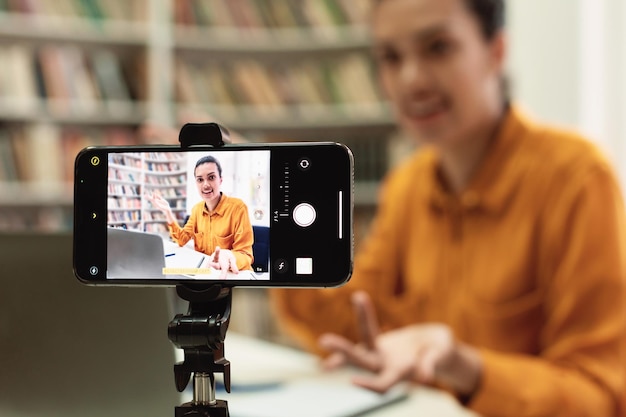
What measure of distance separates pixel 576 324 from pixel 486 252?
0.80 ft

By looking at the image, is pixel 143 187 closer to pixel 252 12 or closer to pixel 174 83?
pixel 174 83

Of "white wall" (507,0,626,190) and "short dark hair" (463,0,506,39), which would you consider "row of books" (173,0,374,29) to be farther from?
"short dark hair" (463,0,506,39)

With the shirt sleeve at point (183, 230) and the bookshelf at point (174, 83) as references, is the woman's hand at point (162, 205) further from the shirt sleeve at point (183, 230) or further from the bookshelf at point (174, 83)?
the bookshelf at point (174, 83)

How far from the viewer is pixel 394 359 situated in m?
0.85

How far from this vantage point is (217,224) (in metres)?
0.49

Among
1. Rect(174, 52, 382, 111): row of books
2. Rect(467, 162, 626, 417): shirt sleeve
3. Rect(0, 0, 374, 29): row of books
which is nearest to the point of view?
Rect(467, 162, 626, 417): shirt sleeve

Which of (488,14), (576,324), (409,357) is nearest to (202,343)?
(409,357)

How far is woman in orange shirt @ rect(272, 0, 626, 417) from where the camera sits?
3.22ft

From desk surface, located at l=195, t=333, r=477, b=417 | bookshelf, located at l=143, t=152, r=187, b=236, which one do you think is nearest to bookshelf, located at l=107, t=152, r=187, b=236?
bookshelf, located at l=143, t=152, r=187, b=236

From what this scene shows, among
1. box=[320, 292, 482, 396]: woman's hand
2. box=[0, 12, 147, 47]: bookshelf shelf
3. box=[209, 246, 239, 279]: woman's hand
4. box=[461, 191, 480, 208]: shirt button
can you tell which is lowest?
A: box=[320, 292, 482, 396]: woman's hand

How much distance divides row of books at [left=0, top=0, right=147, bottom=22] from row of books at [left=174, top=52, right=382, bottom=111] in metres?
0.27

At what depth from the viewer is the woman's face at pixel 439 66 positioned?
49.3 inches

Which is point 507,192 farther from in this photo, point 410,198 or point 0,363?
point 0,363

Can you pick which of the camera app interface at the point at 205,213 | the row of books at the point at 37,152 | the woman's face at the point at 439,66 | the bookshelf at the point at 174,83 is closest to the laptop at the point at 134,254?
the camera app interface at the point at 205,213
